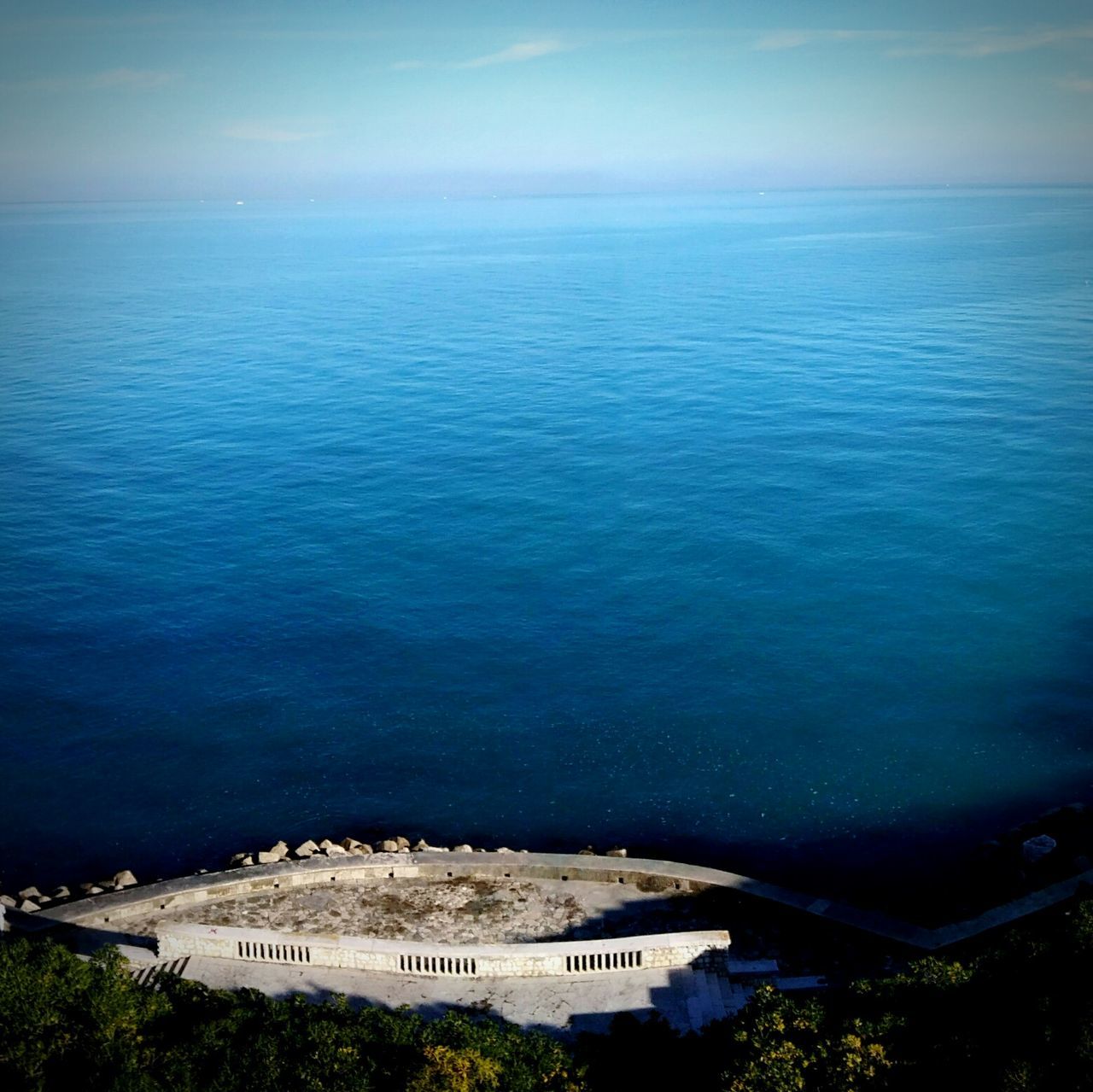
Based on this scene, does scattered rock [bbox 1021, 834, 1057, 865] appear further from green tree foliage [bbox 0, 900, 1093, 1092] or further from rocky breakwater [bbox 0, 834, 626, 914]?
rocky breakwater [bbox 0, 834, 626, 914]

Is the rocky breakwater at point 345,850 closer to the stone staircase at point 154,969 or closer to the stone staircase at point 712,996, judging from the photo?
the stone staircase at point 154,969

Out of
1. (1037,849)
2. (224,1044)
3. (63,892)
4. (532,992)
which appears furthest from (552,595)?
(224,1044)

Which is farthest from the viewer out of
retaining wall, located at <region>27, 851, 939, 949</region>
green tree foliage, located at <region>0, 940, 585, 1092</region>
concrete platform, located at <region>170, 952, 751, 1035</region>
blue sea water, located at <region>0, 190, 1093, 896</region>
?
blue sea water, located at <region>0, 190, 1093, 896</region>

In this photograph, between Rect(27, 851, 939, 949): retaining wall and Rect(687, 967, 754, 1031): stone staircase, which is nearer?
Rect(687, 967, 754, 1031): stone staircase

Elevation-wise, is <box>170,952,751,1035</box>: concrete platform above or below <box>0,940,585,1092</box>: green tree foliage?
below

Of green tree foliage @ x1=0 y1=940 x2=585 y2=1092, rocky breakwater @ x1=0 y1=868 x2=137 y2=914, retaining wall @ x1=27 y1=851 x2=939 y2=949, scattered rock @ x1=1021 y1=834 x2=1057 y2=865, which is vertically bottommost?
rocky breakwater @ x1=0 y1=868 x2=137 y2=914

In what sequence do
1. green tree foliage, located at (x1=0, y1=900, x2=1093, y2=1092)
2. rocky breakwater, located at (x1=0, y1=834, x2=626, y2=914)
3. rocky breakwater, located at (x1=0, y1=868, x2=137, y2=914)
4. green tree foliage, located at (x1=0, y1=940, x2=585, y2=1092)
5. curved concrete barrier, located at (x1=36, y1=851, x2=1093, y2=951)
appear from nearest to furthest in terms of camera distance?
green tree foliage, located at (x1=0, y1=900, x2=1093, y2=1092) < green tree foliage, located at (x1=0, y1=940, x2=585, y2=1092) < curved concrete barrier, located at (x1=36, y1=851, x2=1093, y2=951) < rocky breakwater, located at (x1=0, y1=868, x2=137, y2=914) < rocky breakwater, located at (x1=0, y1=834, x2=626, y2=914)

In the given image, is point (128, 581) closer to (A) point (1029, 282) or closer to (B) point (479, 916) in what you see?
(B) point (479, 916)

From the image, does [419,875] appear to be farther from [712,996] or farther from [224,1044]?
[224,1044]

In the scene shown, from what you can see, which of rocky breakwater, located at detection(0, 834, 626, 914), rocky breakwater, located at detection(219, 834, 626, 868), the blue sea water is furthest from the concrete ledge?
the blue sea water
